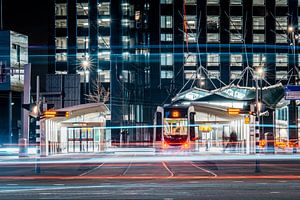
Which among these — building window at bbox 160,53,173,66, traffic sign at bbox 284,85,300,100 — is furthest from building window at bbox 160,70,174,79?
traffic sign at bbox 284,85,300,100

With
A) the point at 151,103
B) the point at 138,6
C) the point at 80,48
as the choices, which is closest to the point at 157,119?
the point at 151,103

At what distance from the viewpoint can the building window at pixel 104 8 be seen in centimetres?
10431

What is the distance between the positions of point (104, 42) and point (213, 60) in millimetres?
20740

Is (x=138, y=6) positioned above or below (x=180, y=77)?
above

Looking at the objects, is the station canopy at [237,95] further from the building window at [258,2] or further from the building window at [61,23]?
the building window at [61,23]

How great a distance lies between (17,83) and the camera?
58812mm

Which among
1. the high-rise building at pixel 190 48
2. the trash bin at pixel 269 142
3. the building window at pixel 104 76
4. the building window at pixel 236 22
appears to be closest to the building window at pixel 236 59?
the high-rise building at pixel 190 48

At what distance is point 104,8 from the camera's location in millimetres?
104812

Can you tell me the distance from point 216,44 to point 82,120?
39.5m

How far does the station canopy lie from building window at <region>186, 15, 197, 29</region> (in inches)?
933

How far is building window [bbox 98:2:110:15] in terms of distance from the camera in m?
104

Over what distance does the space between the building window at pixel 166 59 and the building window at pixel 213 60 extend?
5.77m

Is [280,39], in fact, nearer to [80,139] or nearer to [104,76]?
[104,76]

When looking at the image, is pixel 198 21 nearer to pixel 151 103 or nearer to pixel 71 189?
pixel 151 103
